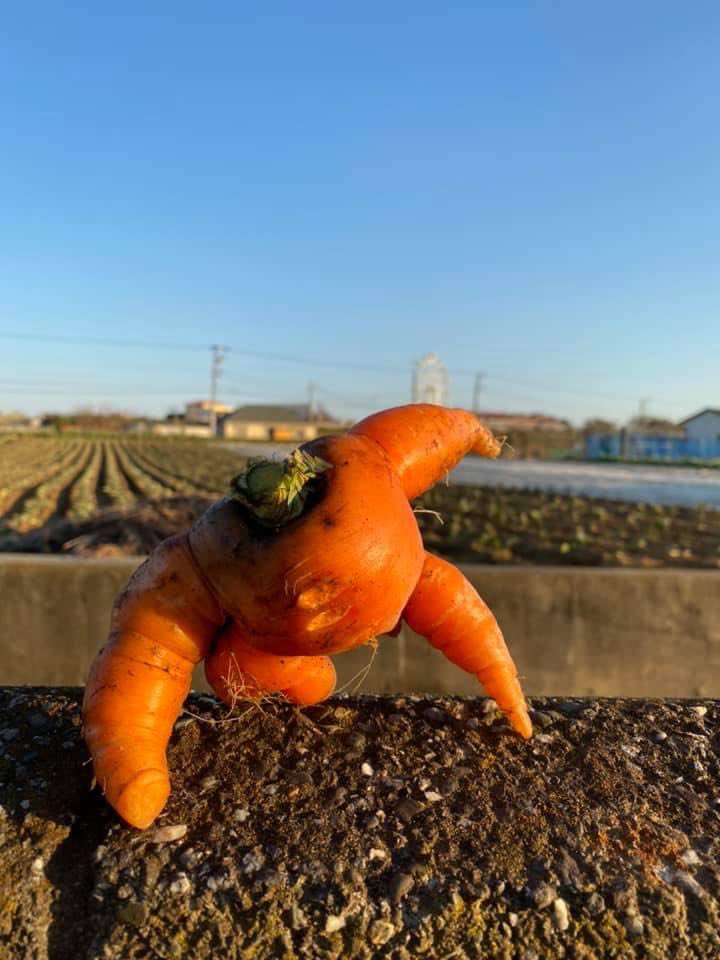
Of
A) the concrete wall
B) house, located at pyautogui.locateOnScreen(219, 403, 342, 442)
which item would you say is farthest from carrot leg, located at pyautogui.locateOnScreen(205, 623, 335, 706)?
house, located at pyautogui.locateOnScreen(219, 403, 342, 442)

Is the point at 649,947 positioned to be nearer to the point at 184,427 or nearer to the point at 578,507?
the point at 578,507

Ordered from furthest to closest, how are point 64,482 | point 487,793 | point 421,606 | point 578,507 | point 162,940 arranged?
point 64,482, point 578,507, point 421,606, point 487,793, point 162,940

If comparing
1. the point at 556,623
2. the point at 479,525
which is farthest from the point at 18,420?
the point at 556,623

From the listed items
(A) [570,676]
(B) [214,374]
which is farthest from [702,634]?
(B) [214,374]

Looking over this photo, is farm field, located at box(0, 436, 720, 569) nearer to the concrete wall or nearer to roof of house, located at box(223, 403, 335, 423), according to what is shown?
the concrete wall

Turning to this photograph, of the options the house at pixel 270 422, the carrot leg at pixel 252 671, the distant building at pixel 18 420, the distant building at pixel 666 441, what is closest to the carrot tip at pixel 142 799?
the carrot leg at pixel 252 671

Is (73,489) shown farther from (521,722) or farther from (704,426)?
(704,426)
